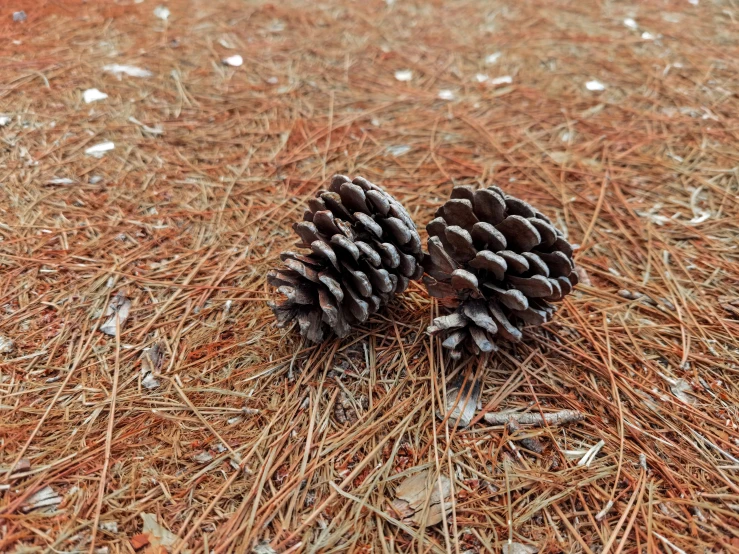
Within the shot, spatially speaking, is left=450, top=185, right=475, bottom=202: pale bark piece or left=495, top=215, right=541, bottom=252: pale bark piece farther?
left=450, top=185, right=475, bottom=202: pale bark piece

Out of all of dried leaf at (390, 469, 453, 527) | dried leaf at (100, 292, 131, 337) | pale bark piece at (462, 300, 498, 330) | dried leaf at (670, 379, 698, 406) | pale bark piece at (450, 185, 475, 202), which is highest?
pale bark piece at (450, 185, 475, 202)

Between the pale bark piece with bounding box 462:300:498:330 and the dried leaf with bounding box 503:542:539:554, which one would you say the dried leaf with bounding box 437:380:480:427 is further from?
the dried leaf with bounding box 503:542:539:554

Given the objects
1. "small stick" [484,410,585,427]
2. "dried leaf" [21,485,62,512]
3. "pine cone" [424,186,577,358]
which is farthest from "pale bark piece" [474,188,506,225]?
"dried leaf" [21,485,62,512]

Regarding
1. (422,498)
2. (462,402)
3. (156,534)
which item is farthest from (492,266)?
(156,534)

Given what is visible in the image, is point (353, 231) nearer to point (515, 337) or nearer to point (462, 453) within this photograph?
point (515, 337)

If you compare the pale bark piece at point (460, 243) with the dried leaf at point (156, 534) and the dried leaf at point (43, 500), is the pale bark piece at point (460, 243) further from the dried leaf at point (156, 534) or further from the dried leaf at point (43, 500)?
the dried leaf at point (43, 500)

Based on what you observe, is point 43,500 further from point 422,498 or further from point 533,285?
point 533,285
